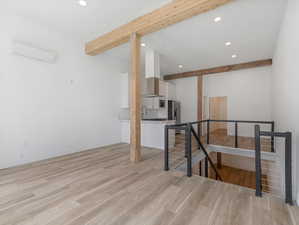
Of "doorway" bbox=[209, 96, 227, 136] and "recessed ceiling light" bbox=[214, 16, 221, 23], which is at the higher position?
"recessed ceiling light" bbox=[214, 16, 221, 23]

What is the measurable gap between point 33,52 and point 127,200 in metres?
3.64

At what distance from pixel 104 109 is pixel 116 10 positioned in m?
2.91

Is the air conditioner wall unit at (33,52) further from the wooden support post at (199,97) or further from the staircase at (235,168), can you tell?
the wooden support post at (199,97)

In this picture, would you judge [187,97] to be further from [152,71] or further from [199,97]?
[152,71]

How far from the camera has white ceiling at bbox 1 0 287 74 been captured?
2713 millimetres

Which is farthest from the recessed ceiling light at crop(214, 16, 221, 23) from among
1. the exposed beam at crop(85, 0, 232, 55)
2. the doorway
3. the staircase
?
the doorway

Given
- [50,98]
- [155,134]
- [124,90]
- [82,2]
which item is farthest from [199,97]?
[50,98]

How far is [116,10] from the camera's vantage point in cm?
286

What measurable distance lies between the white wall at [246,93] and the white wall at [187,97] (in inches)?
37.4

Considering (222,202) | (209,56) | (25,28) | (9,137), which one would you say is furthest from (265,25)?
(9,137)

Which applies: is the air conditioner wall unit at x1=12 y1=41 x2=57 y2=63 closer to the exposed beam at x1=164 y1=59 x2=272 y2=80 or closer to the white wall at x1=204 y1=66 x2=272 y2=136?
the exposed beam at x1=164 y1=59 x2=272 y2=80

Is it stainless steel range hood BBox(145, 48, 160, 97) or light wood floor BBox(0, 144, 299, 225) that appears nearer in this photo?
light wood floor BBox(0, 144, 299, 225)

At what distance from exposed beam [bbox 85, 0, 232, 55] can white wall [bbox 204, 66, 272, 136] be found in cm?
504

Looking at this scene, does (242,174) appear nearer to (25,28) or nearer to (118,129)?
(118,129)
